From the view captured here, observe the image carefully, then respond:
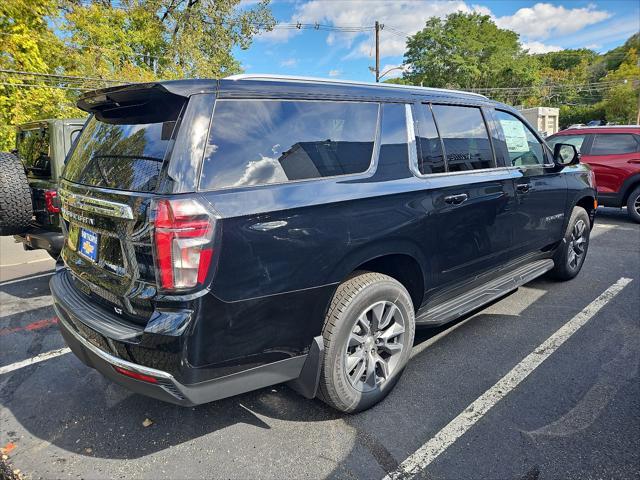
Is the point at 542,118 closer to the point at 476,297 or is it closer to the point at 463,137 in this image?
the point at 463,137

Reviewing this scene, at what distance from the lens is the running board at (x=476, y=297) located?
10.4ft

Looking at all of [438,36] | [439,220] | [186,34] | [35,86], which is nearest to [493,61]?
[438,36]

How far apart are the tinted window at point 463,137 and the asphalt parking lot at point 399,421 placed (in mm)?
1497

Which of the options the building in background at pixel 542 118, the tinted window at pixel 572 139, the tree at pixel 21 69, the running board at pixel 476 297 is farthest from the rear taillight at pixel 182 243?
the building in background at pixel 542 118

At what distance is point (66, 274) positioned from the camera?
288 centimetres

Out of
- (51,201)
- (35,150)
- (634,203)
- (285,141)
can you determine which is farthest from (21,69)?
(634,203)

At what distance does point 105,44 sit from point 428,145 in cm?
1667

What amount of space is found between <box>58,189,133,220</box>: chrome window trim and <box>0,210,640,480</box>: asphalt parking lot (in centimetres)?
137

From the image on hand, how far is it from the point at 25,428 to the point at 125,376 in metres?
1.15

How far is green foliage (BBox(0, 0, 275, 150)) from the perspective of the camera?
10.1 metres

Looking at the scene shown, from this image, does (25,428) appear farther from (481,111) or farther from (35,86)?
(35,86)

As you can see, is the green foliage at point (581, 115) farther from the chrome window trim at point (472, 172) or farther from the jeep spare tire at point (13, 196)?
the jeep spare tire at point (13, 196)

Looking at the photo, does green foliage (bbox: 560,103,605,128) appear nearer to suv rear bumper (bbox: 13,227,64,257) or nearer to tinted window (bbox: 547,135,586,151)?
tinted window (bbox: 547,135,586,151)

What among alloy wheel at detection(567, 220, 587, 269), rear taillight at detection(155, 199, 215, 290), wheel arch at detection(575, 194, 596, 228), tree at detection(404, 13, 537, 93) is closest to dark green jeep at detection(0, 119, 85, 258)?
rear taillight at detection(155, 199, 215, 290)
